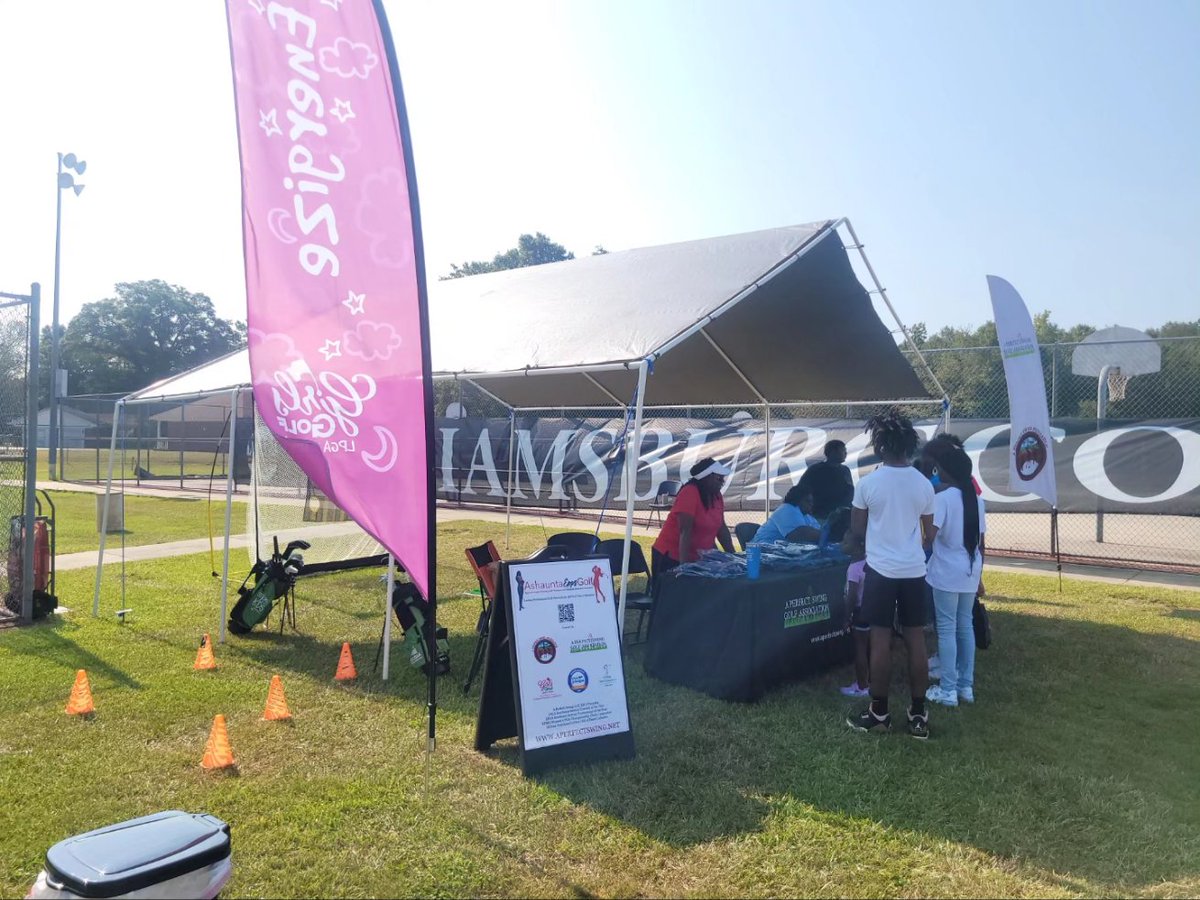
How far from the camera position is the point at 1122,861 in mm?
3389

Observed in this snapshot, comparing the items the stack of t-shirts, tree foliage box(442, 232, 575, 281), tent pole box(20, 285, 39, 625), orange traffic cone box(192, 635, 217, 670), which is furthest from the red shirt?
tree foliage box(442, 232, 575, 281)

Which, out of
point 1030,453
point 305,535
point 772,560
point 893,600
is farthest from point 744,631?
point 305,535

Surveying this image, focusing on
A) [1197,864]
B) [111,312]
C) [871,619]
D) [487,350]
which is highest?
[111,312]

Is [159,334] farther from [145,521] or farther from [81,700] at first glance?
[81,700]

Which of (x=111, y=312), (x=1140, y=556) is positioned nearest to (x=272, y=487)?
(x=1140, y=556)

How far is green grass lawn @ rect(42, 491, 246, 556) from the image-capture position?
42.8 ft

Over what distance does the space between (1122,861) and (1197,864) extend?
30 cm

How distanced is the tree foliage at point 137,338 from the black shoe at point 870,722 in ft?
204

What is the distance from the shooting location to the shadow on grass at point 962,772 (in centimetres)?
358

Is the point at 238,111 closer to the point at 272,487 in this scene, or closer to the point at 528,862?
the point at 528,862

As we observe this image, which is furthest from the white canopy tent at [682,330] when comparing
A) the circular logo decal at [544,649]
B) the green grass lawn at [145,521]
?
the green grass lawn at [145,521]

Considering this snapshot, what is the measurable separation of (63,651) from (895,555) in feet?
20.6

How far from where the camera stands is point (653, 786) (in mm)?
4027

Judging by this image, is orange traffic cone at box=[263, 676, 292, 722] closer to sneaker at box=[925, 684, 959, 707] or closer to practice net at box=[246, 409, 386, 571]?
practice net at box=[246, 409, 386, 571]
